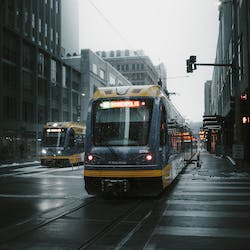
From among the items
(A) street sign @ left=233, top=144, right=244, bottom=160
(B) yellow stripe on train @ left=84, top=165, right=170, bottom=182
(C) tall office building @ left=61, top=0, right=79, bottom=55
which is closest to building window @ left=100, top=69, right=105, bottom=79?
(C) tall office building @ left=61, top=0, right=79, bottom=55

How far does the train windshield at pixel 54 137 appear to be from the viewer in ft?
101

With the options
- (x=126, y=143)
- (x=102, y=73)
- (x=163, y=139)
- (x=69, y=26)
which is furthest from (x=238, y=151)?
(x=69, y=26)

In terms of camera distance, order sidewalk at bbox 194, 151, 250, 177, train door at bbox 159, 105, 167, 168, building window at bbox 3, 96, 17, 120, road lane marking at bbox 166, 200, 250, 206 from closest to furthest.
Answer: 1. road lane marking at bbox 166, 200, 250, 206
2. train door at bbox 159, 105, 167, 168
3. sidewalk at bbox 194, 151, 250, 177
4. building window at bbox 3, 96, 17, 120

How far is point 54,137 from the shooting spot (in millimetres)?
30750

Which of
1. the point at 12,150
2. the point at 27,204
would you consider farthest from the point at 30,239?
the point at 12,150

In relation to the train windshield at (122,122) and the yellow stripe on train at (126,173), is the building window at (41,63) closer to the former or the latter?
the train windshield at (122,122)

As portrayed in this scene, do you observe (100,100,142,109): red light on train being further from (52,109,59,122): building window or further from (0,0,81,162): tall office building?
(52,109,59,122): building window

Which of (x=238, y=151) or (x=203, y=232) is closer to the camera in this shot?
(x=203, y=232)

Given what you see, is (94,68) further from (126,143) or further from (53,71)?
(126,143)

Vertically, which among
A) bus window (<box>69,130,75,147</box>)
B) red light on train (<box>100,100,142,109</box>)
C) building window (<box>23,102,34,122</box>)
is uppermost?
building window (<box>23,102,34,122</box>)

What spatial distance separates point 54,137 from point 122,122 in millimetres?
18730

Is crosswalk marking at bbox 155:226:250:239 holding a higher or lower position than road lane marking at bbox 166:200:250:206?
lower

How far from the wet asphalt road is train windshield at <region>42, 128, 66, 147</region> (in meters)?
15.4

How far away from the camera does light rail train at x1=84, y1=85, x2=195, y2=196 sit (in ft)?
40.2
